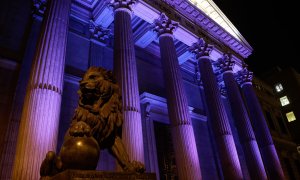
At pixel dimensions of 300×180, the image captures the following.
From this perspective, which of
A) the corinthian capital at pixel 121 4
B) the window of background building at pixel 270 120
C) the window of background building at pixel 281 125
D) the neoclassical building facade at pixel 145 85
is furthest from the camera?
the window of background building at pixel 281 125

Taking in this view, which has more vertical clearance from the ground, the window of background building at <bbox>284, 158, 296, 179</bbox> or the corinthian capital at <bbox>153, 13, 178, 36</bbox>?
the corinthian capital at <bbox>153, 13, 178, 36</bbox>

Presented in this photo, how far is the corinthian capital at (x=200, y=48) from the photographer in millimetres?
15734

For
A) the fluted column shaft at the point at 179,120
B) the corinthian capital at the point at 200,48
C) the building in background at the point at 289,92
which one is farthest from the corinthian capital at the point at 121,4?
the building in background at the point at 289,92

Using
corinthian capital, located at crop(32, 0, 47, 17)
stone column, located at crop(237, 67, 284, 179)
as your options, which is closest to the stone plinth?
corinthian capital, located at crop(32, 0, 47, 17)

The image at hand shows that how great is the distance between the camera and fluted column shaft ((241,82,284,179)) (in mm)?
16750

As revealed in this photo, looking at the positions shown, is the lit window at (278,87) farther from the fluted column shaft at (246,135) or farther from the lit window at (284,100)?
the fluted column shaft at (246,135)

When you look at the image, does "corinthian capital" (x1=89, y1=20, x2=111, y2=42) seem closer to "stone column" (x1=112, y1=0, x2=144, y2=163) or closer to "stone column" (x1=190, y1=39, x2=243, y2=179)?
"stone column" (x1=112, y1=0, x2=144, y2=163)

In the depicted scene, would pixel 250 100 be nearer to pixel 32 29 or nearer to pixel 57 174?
pixel 32 29

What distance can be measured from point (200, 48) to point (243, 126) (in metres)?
5.81

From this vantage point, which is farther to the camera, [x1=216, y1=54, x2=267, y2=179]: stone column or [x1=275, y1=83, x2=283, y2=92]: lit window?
[x1=275, y1=83, x2=283, y2=92]: lit window

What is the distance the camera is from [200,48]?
51.9 ft

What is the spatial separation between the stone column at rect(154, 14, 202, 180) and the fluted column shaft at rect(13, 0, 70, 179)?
5.46 metres

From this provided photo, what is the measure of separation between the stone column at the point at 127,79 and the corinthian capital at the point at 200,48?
572cm

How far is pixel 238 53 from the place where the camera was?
69.2 feet
